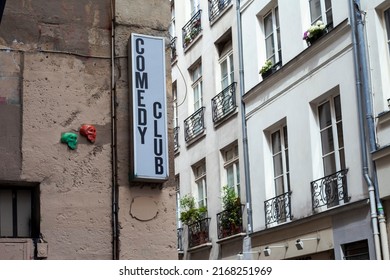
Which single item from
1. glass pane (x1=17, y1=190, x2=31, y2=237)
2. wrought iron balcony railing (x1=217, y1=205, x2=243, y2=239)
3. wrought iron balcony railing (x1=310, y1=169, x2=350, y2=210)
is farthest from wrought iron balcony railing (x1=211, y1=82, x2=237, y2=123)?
glass pane (x1=17, y1=190, x2=31, y2=237)

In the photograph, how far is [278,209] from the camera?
1759 centimetres

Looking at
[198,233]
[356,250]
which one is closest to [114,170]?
[356,250]

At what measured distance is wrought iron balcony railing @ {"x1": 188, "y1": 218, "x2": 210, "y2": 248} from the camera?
70.0 feet

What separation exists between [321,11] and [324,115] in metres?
2.20

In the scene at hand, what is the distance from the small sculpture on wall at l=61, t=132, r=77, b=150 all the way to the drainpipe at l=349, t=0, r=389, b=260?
25.6 feet

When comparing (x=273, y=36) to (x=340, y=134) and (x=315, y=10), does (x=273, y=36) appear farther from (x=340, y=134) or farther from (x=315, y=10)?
(x=340, y=134)

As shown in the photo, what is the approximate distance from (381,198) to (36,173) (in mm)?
8172

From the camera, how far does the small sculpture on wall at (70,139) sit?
7539mm

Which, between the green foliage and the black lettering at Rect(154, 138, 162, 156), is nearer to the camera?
the black lettering at Rect(154, 138, 162, 156)

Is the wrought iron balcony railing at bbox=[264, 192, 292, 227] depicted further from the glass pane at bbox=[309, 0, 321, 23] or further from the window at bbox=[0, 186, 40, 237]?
the window at bbox=[0, 186, 40, 237]

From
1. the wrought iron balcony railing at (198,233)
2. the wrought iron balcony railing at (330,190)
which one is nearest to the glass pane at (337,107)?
the wrought iron balcony railing at (330,190)

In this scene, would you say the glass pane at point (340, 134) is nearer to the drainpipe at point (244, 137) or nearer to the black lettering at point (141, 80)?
the drainpipe at point (244, 137)
